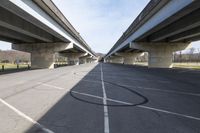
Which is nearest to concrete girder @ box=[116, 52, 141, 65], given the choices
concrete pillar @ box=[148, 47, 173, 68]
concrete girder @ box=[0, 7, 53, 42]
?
concrete pillar @ box=[148, 47, 173, 68]

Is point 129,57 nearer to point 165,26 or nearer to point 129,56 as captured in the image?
point 129,56

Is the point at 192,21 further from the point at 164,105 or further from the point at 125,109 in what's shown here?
the point at 125,109

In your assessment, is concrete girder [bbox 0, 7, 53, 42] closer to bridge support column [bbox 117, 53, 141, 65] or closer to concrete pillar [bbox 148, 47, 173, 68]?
concrete pillar [bbox 148, 47, 173, 68]

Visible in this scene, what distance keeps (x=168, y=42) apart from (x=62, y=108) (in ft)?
120

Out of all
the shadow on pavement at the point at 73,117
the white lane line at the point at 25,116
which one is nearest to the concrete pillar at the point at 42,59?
the white lane line at the point at 25,116

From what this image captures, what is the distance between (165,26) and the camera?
26328 millimetres

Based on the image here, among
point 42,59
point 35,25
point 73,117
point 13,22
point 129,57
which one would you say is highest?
point 35,25

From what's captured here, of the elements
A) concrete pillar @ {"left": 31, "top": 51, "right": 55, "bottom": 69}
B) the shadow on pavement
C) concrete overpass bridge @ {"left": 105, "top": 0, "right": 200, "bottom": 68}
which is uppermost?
concrete overpass bridge @ {"left": 105, "top": 0, "right": 200, "bottom": 68}

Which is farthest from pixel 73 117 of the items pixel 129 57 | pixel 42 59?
pixel 129 57

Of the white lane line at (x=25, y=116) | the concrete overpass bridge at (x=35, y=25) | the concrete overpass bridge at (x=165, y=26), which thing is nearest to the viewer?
the white lane line at (x=25, y=116)

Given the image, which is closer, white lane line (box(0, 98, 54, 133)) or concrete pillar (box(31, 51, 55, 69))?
white lane line (box(0, 98, 54, 133))

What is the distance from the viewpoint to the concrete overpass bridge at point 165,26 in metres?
17.6

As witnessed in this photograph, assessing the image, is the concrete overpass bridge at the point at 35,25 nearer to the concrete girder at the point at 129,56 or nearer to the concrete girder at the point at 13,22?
the concrete girder at the point at 13,22

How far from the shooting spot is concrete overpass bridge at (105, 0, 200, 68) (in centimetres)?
1761
